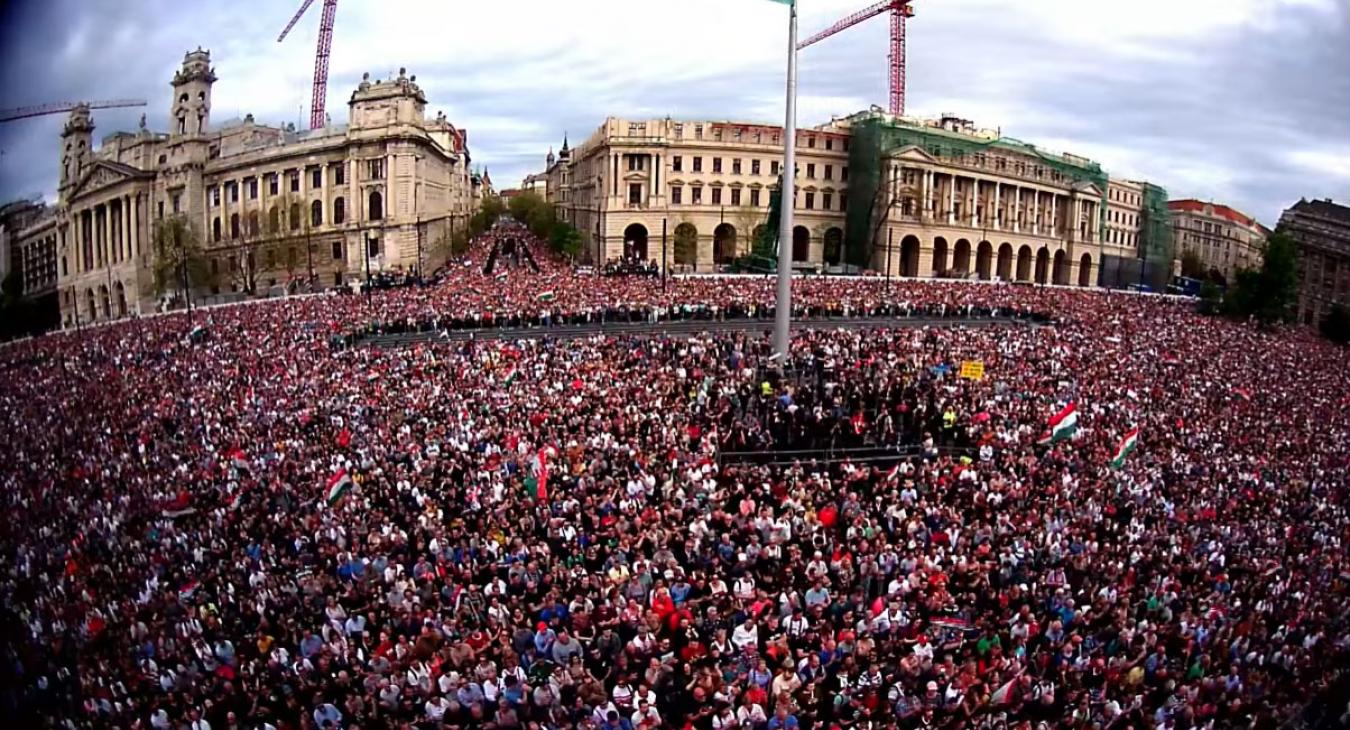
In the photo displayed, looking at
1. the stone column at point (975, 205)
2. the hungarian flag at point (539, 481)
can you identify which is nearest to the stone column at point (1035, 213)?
the stone column at point (975, 205)

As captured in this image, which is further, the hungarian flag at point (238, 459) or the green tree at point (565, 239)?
the green tree at point (565, 239)

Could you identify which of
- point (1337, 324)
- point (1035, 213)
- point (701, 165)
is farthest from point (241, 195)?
point (1035, 213)

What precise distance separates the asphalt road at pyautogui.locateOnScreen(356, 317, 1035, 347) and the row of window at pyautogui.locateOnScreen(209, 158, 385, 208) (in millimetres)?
16152

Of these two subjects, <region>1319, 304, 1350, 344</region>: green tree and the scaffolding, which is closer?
<region>1319, 304, 1350, 344</region>: green tree

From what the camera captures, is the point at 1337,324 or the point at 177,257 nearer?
the point at 177,257

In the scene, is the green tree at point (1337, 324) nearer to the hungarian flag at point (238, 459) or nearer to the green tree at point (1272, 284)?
the green tree at point (1272, 284)

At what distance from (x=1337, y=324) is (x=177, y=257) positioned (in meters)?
11.4

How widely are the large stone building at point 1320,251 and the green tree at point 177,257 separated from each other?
1013 centimetres

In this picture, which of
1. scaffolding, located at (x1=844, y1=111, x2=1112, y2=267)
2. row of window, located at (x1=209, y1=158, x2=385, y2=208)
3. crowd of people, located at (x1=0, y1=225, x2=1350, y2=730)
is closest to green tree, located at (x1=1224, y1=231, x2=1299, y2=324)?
crowd of people, located at (x1=0, y1=225, x2=1350, y2=730)

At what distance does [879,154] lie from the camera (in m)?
55.5

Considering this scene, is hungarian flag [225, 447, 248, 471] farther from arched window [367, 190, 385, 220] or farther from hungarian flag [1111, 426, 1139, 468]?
hungarian flag [1111, 426, 1139, 468]

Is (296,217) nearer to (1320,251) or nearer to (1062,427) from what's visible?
(1320,251)

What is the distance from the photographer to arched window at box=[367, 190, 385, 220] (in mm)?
8711

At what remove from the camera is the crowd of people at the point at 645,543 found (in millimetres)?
6484
